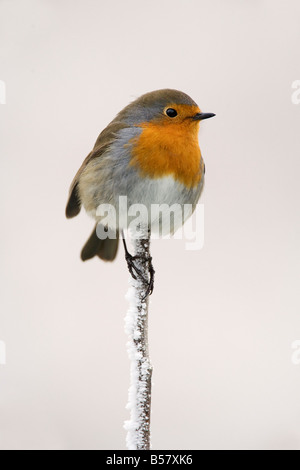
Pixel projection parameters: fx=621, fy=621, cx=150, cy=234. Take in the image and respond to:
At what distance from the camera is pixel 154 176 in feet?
8.52

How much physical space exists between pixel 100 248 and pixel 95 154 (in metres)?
0.48

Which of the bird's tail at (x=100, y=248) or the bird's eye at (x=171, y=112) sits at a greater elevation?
the bird's eye at (x=171, y=112)

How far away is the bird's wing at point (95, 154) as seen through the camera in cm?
287

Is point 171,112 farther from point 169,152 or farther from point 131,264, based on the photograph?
point 131,264

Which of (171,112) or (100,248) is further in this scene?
(100,248)

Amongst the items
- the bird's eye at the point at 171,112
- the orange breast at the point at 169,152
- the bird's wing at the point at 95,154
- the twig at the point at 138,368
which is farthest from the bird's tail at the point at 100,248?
the twig at the point at 138,368

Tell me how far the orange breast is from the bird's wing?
19 centimetres

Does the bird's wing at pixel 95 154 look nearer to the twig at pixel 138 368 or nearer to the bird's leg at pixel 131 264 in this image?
the bird's leg at pixel 131 264

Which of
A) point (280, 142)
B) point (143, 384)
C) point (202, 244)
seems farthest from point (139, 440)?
point (280, 142)

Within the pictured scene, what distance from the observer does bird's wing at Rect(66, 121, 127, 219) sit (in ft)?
9.41

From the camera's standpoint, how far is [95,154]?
2.94 metres

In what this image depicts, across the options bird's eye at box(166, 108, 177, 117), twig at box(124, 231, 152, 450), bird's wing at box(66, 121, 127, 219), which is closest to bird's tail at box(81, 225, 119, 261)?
Answer: bird's wing at box(66, 121, 127, 219)

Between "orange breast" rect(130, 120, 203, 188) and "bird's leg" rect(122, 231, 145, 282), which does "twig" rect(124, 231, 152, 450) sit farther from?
"orange breast" rect(130, 120, 203, 188)

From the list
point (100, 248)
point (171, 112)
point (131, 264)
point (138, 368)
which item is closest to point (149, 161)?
point (171, 112)
